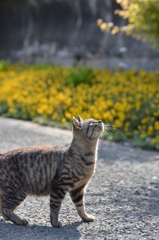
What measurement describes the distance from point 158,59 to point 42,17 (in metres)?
6.70

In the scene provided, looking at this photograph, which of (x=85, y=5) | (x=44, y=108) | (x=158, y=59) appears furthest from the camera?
(x=85, y=5)

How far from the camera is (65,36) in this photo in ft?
48.0

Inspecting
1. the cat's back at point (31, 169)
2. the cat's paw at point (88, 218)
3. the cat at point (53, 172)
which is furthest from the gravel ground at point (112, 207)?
the cat's back at point (31, 169)

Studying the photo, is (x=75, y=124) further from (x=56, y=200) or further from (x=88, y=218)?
(x=88, y=218)

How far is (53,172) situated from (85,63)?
32.6ft

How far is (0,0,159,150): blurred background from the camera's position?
27.5 feet

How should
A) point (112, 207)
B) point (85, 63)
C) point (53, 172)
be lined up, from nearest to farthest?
point (53, 172) → point (112, 207) → point (85, 63)

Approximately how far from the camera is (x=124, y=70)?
1180 cm

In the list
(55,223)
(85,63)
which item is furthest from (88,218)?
(85,63)

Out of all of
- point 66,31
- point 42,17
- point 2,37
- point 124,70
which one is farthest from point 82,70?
point 2,37

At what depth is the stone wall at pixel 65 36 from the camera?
39.7 ft

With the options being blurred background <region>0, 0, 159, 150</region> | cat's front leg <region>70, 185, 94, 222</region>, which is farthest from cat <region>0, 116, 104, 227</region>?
blurred background <region>0, 0, 159, 150</region>

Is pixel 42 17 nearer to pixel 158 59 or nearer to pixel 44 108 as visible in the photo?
pixel 158 59

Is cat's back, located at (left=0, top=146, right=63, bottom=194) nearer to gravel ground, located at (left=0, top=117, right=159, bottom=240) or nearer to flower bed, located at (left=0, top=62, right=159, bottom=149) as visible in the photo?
gravel ground, located at (left=0, top=117, right=159, bottom=240)
